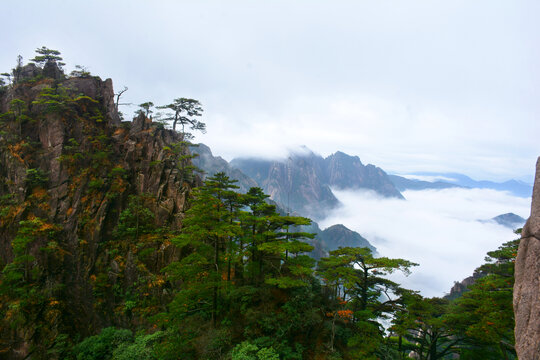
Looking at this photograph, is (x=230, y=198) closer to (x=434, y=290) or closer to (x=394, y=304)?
(x=394, y=304)

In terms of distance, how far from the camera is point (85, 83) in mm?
28203

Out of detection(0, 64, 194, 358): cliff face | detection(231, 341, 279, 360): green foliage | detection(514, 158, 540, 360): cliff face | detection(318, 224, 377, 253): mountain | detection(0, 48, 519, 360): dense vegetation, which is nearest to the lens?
detection(514, 158, 540, 360): cliff face

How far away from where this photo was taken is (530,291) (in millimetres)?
6750

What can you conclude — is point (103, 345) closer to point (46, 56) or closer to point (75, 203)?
point (75, 203)

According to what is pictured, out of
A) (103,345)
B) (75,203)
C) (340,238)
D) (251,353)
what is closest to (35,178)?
(75,203)

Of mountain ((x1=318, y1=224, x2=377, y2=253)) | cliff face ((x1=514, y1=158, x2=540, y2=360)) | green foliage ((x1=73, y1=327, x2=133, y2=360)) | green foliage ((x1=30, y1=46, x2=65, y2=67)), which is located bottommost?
mountain ((x1=318, y1=224, x2=377, y2=253))

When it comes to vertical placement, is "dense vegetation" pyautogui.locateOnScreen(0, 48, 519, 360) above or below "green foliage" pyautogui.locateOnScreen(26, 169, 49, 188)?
below

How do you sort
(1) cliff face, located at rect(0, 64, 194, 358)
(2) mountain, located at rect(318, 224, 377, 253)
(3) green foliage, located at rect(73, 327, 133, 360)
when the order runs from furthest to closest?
(2) mountain, located at rect(318, 224, 377, 253)
(1) cliff face, located at rect(0, 64, 194, 358)
(3) green foliage, located at rect(73, 327, 133, 360)

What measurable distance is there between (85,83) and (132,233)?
73.7ft

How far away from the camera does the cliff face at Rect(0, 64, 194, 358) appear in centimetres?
1859

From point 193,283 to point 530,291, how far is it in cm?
1477

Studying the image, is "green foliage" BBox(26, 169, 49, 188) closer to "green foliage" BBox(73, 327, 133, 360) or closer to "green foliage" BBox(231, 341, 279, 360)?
"green foliage" BBox(73, 327, 133, 360)

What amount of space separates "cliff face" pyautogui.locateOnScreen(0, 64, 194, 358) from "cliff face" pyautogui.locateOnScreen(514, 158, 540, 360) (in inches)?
889

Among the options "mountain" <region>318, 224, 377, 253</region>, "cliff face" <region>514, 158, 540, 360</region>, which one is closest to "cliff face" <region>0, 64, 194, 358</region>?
"cliff face" <region>514, 158, 540, 360</region>
